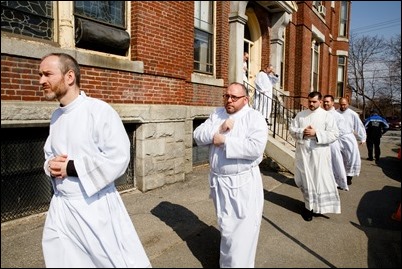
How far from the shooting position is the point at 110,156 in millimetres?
2506

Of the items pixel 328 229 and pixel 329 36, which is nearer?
pixel 328 229

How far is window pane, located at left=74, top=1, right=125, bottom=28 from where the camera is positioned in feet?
17.0

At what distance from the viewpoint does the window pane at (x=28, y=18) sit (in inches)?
169

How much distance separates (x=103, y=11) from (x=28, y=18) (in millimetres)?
1353

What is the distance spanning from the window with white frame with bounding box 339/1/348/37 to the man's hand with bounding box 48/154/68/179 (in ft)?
Answer: 74.4

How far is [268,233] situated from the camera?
173 inches

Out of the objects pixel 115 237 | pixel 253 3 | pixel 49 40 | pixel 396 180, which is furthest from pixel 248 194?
pixel 253 3

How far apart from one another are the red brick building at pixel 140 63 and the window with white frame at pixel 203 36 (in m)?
0.03

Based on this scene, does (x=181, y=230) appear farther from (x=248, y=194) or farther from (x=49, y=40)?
(x=49, y=40)

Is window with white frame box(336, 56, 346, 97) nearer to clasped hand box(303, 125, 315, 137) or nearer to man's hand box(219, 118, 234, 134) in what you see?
clasped hand box(303, 125, 315, 137)

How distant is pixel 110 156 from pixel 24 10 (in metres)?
3.25

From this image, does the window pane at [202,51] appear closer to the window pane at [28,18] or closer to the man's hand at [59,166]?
the window pane at [28,18]

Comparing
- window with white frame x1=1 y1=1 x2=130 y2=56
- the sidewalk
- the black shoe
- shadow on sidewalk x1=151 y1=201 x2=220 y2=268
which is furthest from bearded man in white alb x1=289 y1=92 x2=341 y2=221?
window with white frame x1=1 y1=1 x2=130 y2=56

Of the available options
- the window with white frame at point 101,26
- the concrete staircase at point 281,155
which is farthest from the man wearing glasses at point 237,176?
the concrete staircase at point 281,155
